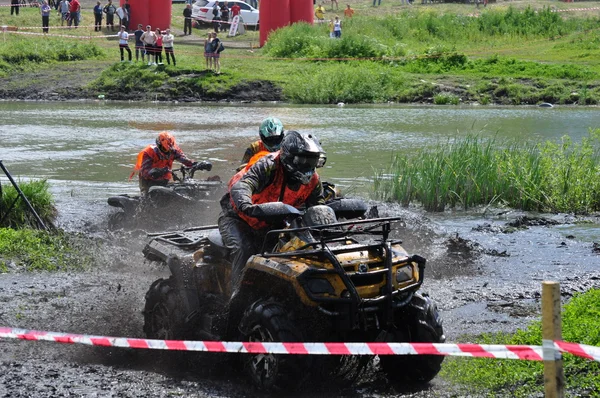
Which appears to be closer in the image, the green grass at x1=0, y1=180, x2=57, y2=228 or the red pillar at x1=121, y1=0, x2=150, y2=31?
the green grass at x1=0, y1=180, x2=57, y2=228

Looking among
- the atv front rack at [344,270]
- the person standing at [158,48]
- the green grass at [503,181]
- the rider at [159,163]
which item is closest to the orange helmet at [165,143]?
the rider at [159,163]

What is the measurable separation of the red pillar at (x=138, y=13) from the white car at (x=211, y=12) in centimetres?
560

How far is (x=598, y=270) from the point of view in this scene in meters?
11.9

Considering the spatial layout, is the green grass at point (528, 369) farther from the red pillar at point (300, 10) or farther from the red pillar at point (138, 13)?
the red pillar at point (300, 10)

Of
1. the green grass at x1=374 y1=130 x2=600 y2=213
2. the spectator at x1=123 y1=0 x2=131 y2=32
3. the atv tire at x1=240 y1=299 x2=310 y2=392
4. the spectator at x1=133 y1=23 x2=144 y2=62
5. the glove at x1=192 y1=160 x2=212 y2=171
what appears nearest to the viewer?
the atv tire at x1=240 y1=299 x2=310 y2=392

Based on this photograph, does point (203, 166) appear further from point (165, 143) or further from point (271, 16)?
point (271, 16)

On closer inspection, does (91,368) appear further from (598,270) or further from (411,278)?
(598,270)

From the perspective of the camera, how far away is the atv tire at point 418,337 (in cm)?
711

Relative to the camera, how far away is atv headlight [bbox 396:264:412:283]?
7137 millimetres

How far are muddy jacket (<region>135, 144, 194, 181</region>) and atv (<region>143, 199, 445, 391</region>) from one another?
23.5 ft

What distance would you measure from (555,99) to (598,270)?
26.3m

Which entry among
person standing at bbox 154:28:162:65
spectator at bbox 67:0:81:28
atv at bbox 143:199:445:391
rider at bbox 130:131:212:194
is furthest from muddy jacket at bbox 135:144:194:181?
spectator at bbox 67:0:81:28

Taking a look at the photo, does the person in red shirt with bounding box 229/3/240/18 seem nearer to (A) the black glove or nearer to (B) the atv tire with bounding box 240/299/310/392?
(A) the black glove

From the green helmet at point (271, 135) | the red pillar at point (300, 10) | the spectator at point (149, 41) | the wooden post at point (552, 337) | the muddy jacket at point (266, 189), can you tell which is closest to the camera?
the wooden post at point (552, 337)
